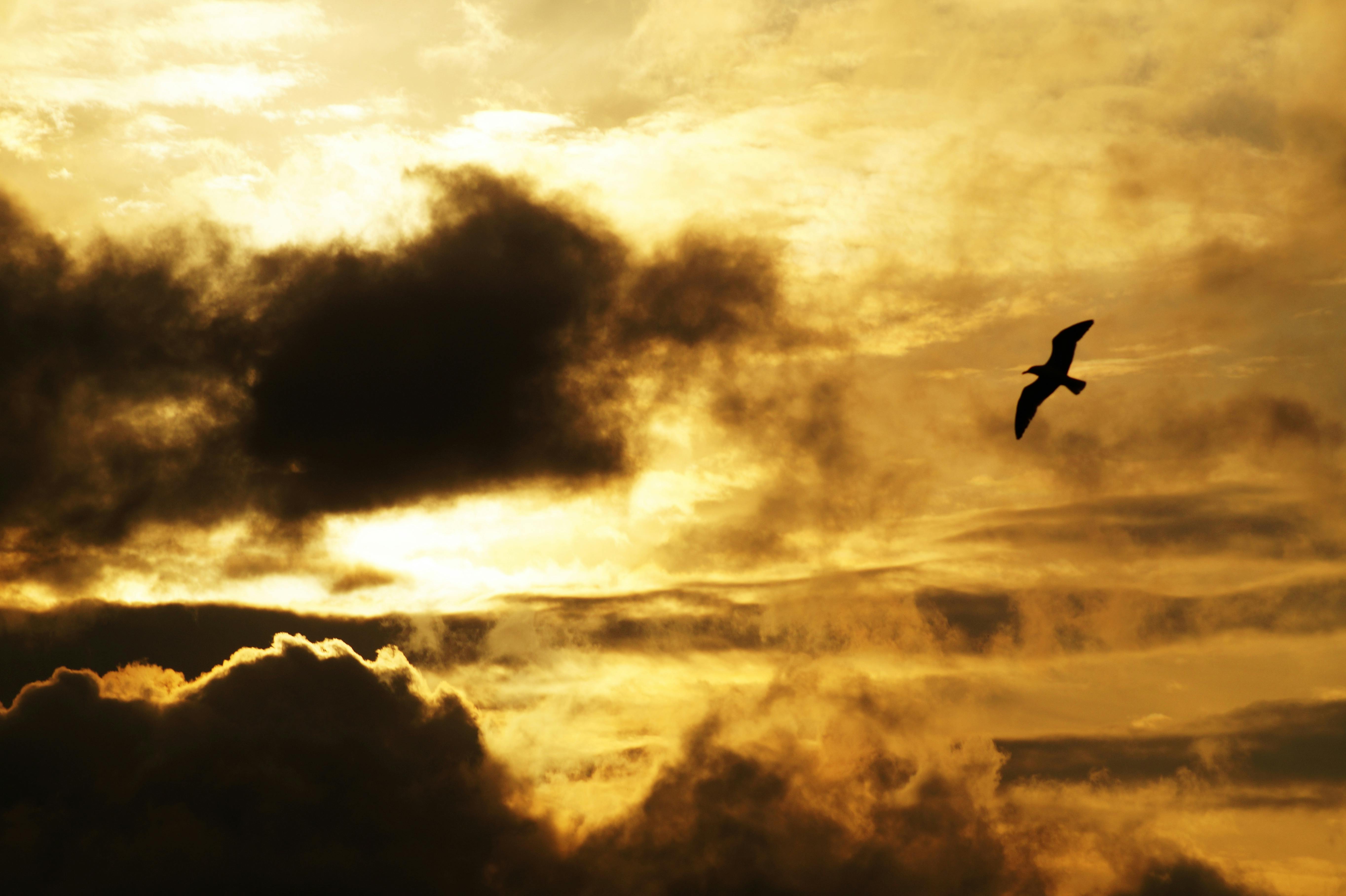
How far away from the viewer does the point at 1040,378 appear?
57906 millimetres

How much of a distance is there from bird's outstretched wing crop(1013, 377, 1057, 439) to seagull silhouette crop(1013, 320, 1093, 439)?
14mm

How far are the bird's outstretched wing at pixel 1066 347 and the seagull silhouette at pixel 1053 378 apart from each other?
1 cm

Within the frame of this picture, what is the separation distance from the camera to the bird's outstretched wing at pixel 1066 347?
2154 inches

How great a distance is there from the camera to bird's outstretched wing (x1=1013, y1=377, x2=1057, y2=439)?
5791cm

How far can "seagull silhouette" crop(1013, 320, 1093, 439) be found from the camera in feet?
181

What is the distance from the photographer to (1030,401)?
193 ft

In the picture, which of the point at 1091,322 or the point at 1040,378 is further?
the point at 1040,378

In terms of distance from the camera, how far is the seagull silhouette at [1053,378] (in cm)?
5516

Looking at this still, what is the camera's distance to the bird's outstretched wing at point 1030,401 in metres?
57.9

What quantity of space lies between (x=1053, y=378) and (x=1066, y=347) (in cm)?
219

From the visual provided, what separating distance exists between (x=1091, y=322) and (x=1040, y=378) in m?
5.10

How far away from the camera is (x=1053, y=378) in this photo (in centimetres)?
5725

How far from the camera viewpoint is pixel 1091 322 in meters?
53.6

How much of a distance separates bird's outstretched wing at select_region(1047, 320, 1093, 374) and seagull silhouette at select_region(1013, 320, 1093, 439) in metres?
0.01
